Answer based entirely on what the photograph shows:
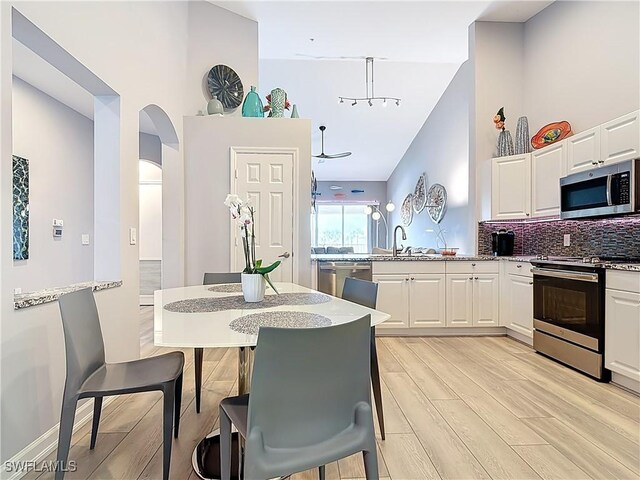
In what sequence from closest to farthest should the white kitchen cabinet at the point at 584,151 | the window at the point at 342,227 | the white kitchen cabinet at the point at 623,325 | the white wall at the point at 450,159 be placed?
the white kitchen cabinet at the point at 623,325 < the white kitchen cabinet at the point at 584,151 < the white wall at the point at 450,159 < the window at the point at 342,227

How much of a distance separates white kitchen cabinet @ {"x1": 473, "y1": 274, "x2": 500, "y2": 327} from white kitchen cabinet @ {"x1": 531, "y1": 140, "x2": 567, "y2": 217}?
2.68 feet

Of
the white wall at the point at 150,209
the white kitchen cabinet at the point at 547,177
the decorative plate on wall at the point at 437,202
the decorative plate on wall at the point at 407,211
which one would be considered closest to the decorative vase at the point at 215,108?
the white wall at the point at 150,209

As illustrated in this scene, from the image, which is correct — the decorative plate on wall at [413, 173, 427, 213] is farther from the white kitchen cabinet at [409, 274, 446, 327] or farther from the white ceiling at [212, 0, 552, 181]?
the white kitchen cabinet at [409, 274, 446, 327]

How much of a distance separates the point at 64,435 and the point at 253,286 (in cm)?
98

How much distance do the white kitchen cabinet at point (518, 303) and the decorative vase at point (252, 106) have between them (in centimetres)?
319

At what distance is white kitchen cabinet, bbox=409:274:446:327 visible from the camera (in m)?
4.31

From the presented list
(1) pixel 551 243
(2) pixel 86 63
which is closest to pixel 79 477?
(2) pixel 86 63

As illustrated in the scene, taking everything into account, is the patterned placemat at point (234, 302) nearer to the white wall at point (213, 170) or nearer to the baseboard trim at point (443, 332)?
the white wall at point (213, 170)

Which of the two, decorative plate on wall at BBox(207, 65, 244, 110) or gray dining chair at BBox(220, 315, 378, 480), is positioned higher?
decorative plate on wall at BBox(207, 65, 244, 110)

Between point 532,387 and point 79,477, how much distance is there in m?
2.81

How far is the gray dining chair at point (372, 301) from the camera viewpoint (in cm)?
216

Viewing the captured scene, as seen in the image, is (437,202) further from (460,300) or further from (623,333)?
(623,333)

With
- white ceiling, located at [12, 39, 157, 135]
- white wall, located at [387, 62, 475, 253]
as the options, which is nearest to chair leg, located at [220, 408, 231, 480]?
white ceiling, located at [12, 39, 157, 135]

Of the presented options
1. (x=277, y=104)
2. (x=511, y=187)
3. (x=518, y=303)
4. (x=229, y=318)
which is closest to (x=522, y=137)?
(x=511, y=187)
